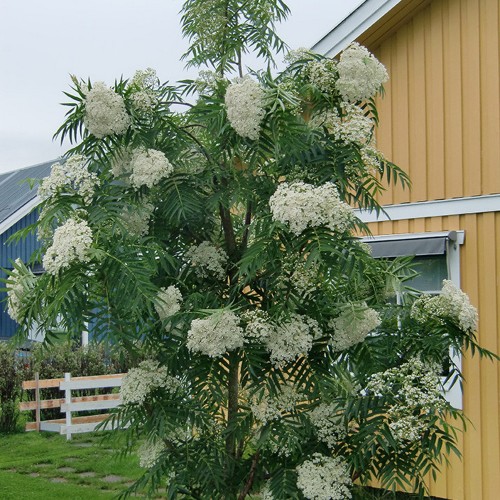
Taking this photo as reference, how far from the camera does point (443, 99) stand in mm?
8133

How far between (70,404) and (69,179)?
879 cm

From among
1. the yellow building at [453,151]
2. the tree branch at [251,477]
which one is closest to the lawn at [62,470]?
the yellow building at [453,151]

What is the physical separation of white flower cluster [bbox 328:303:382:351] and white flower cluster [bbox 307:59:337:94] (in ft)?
3.99

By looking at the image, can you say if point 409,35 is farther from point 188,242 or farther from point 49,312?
point 49,312

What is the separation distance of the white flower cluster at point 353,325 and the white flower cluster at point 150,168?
4.00 feet

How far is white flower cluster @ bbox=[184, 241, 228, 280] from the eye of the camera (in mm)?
4699

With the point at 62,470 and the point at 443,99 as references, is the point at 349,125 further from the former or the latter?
the point at 62,470

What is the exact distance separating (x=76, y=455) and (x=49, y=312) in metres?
7.46

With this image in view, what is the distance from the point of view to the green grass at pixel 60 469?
879 cm

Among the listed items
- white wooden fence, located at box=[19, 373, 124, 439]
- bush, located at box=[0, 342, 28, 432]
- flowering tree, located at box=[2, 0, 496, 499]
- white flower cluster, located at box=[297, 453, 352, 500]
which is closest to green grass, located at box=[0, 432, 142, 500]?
white wooden fence, located at box=[19, 373, 124, 439]

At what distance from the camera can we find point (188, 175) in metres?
4.65

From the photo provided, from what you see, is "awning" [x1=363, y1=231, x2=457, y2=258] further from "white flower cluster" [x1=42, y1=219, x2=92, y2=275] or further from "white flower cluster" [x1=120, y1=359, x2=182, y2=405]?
"white flower cluster" [x1=42, y1=219, x2=92, y2=275]

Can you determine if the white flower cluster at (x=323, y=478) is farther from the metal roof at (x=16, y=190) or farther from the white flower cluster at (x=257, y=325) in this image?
the metal roof at (x=16, y=190)

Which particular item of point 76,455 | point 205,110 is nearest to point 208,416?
point 205,110
